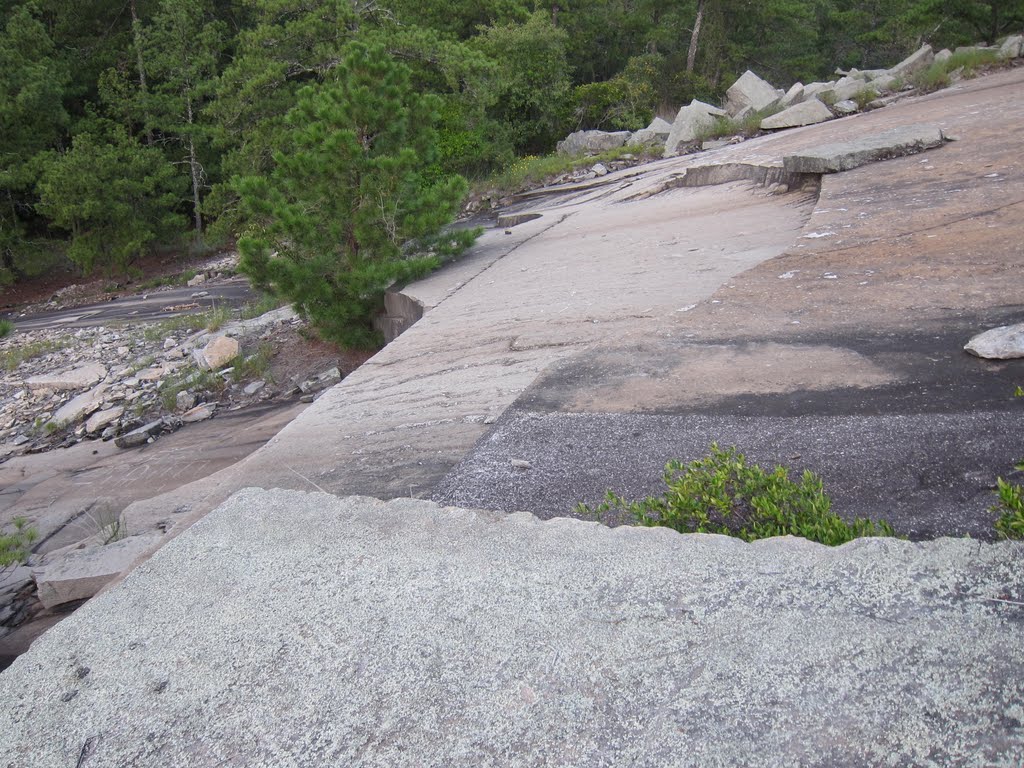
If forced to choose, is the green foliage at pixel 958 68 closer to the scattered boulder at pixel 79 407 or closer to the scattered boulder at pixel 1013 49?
the scattered boulder at pixel 1013 49

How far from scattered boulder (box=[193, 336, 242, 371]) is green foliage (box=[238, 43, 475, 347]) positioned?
1380mm

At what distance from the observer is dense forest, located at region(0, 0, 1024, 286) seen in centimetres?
1520

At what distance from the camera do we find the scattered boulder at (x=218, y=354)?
8406 mm

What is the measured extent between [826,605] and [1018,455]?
1163 millimetres

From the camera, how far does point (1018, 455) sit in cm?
233

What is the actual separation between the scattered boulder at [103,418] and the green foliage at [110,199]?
11.8 meters

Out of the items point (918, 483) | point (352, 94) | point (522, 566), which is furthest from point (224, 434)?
point (918, 483)

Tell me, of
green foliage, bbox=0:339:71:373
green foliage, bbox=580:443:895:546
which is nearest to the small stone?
green foliage, bbox=0:339:71:373


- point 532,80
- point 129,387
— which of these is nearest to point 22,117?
point 532,80

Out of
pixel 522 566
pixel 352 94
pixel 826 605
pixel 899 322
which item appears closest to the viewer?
pixel 826 605

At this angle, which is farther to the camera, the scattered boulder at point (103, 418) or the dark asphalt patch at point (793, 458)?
the scattered boulder at point (103, 418)

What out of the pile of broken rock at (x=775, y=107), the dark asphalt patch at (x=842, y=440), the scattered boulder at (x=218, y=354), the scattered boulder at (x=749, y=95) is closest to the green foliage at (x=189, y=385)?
the scattered boulder at (x=218, y=354)

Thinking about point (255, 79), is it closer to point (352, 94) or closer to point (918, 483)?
point (352, 94)

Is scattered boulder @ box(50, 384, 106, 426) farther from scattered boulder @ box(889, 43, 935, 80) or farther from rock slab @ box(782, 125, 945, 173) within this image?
scattered boulder @ box(889, 43, 935, 80)
